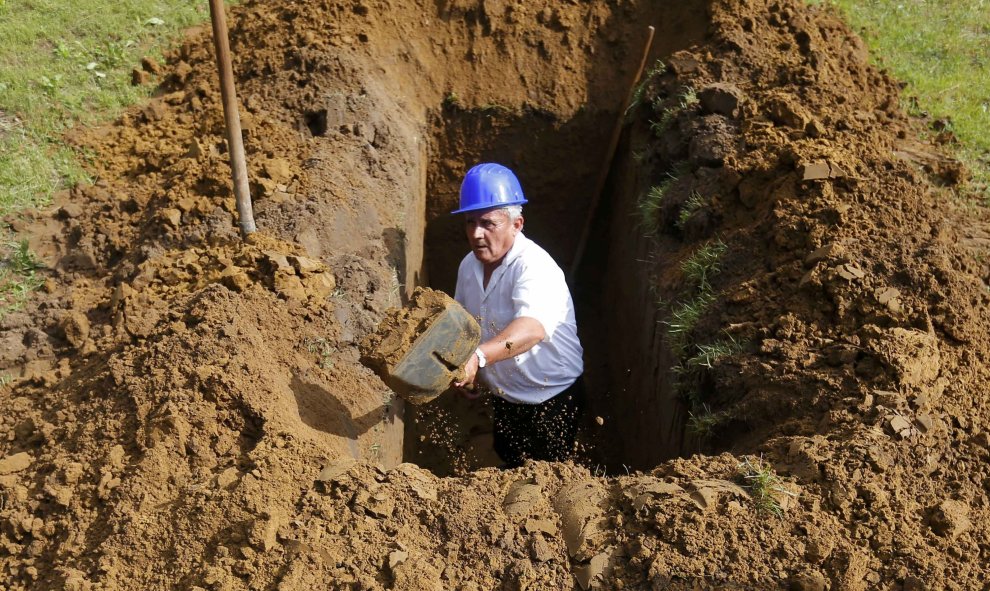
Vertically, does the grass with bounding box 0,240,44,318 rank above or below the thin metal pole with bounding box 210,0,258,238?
below

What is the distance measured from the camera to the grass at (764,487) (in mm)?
2980

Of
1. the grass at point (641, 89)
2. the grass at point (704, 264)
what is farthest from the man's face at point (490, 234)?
the grass at point (641, 89)

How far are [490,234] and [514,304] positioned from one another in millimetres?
520

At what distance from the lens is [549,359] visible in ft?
15.7

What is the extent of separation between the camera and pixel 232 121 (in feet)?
13.6

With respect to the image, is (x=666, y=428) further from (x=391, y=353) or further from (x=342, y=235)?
(x=342, y=235)

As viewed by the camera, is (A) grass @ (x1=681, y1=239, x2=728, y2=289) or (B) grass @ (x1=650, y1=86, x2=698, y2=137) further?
(B) grass @ (x1=650, y1=86, x2=698, y2=137)

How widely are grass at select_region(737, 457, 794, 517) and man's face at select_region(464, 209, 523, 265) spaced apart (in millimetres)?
2067

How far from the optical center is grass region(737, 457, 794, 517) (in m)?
2.98

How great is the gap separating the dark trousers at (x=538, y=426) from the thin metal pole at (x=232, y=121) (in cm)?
187

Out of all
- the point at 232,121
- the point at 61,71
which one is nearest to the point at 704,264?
the point at 232,121

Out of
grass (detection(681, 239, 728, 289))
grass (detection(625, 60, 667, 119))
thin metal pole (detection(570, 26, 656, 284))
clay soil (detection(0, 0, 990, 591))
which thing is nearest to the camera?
clay soil (detection(0, 0, 990, 591))

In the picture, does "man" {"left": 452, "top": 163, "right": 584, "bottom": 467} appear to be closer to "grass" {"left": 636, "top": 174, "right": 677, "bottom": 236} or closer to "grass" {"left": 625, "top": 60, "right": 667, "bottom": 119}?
"grass" {"left": 636, "top": 174, "right": 677, "bottom": 236}

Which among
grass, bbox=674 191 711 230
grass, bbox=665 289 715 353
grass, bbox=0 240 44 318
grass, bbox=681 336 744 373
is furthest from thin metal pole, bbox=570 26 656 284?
grass, bbox=0 240 44 318
